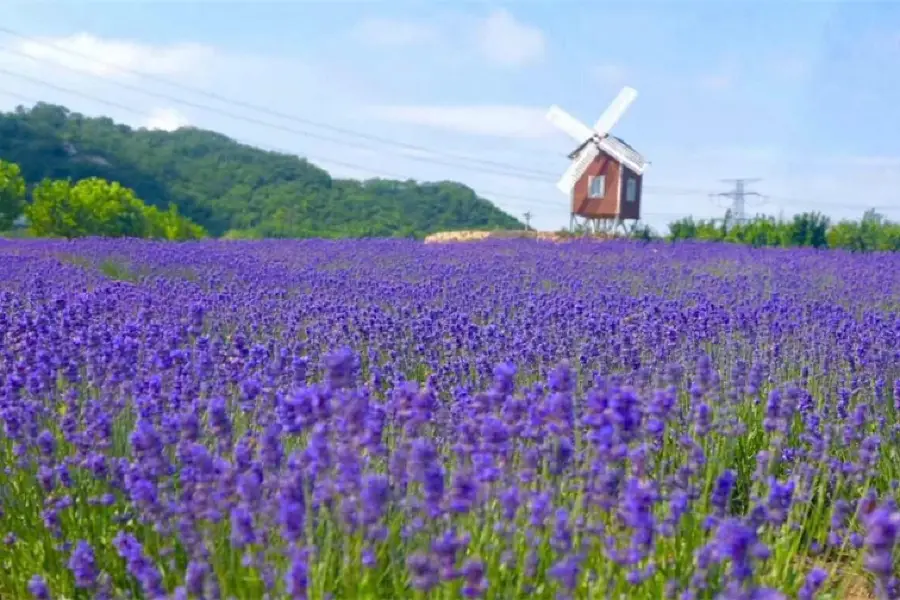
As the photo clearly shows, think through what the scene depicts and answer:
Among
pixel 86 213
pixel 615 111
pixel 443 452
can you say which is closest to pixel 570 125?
pixel 615 111

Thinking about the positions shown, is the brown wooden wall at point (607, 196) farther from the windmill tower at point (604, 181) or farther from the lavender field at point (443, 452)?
the lavender field at point (443, 452)

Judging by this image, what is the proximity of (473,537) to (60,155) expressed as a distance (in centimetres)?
5611

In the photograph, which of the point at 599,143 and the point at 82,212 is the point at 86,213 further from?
the point at 599,143

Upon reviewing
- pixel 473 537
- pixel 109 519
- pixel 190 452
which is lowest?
pixel 109 519

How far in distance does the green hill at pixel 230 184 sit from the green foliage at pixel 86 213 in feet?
40.2

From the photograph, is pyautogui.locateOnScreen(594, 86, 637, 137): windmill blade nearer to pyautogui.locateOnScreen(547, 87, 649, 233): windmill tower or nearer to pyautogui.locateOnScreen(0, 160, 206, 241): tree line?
pyautogui.locateOnScreen(547, 87, 649, 233): windmill tower

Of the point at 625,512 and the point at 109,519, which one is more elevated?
the point at 625,512

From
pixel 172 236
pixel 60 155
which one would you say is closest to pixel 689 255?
pixel 172 236

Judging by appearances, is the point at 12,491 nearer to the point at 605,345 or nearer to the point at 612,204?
the point at 605,345

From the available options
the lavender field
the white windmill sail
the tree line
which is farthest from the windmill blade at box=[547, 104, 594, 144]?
the lavender field

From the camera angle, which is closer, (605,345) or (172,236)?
(605,345)

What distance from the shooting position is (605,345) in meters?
4.37

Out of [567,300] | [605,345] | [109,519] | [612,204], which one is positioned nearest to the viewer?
[109,519]

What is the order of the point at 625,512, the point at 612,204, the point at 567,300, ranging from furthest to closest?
the point at 612,204, the point at 567,300, the point at 625,512
